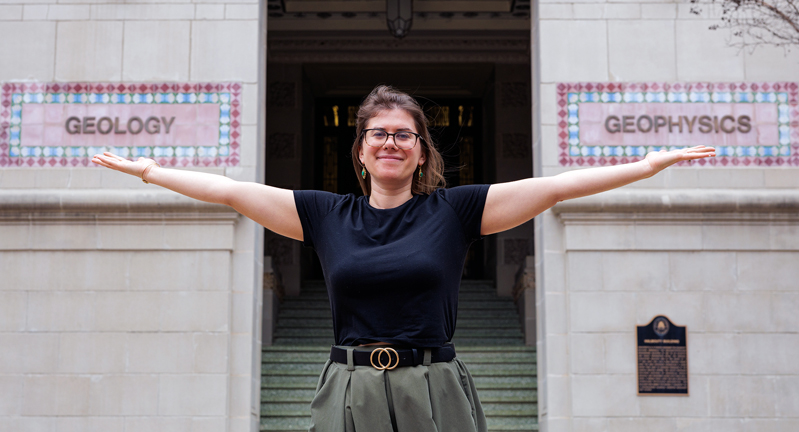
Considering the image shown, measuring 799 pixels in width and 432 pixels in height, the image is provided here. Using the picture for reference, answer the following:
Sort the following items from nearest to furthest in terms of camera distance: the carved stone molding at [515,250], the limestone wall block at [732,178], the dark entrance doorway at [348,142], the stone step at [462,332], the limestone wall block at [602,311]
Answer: the limestone wall block at [602,311] < the limestone wall block at [732,178] < the stone step at [462,332] < the carved stone molding at [515,250] < the dark entrance doorway at [348,142]

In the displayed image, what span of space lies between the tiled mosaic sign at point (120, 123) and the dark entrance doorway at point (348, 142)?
7.72 m

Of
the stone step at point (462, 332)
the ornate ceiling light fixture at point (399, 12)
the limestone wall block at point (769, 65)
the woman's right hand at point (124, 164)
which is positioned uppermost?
the ornate ceiling light fixture at point (399, 12)

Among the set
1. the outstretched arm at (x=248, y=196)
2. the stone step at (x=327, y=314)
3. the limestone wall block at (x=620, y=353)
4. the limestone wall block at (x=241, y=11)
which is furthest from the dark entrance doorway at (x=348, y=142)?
the outstretched arm at (x=248, y=196)

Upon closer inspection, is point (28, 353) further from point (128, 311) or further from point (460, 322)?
point (460, 322)

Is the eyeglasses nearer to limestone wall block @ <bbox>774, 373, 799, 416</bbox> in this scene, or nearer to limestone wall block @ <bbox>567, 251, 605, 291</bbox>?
limestone wall block @ <bbox>567, 251, 605, 291</bbox>

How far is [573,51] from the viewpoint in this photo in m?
9.17

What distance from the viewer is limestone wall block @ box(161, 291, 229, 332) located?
8.63 m

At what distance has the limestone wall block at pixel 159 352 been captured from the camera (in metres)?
8.56

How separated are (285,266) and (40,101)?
261 inches

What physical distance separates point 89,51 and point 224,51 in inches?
58.6

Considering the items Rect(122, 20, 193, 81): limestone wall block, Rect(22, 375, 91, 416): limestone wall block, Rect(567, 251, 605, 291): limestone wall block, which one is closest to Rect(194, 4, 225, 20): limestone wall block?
Rect(122, 20, 193, 81): limestone wall block

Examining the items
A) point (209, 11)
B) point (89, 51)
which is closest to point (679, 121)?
point (209, 11)

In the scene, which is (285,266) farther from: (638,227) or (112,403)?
(638,227)

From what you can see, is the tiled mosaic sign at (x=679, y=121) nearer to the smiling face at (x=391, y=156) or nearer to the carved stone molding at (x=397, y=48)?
the carved stone molding at (x=397, y=48)
